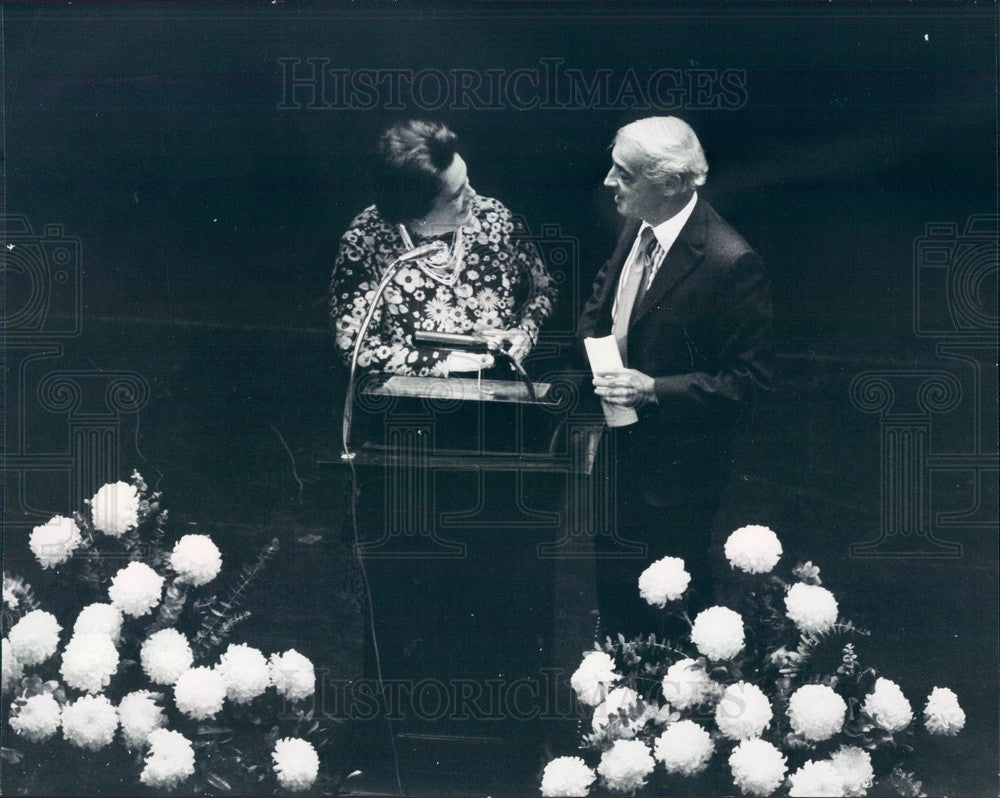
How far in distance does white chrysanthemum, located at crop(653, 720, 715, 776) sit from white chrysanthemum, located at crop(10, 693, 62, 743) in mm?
2281

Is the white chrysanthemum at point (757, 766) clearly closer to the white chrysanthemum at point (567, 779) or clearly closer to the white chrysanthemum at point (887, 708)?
the white chrysanthemum at point (887, 708)

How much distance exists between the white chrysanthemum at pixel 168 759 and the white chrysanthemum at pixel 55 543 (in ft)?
2.51

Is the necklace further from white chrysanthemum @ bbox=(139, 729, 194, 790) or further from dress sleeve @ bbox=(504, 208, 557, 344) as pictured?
white chrysanthemum @ bbox=(139, 729, 194, 790)

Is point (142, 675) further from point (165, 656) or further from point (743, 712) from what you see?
point (743, 712)

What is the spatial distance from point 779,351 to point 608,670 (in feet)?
4.47

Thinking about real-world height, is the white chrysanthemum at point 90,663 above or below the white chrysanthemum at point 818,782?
above

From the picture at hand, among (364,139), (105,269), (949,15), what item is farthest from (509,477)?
(949,15)

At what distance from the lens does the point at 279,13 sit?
A: 3.71 m

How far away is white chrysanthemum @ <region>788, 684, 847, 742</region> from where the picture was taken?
348cm

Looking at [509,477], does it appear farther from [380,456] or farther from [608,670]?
[608,670]

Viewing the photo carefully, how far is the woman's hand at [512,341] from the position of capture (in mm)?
3693

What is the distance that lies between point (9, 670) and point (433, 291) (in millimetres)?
2185

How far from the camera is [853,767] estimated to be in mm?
3559

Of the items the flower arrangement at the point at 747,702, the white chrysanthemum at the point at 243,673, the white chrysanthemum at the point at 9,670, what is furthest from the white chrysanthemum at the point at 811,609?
the white chrysanthemum at the point at 9,670
